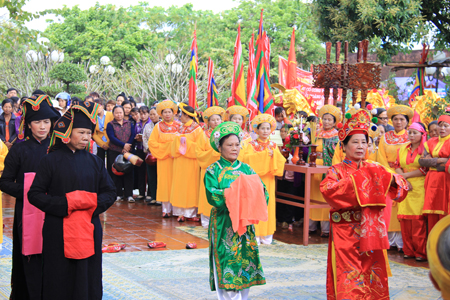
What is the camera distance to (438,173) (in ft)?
22.5

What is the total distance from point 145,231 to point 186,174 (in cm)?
145

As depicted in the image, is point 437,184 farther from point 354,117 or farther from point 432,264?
point 432,264

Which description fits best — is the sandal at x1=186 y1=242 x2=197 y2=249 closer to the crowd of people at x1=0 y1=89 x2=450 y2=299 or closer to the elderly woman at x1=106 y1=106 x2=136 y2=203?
the crowd of people at x1=0 y1=89 x2=450 y2=299

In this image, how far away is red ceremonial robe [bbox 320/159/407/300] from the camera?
425 cm

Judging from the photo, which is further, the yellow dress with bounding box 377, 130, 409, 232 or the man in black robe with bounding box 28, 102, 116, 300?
the yellow dress with bounding box 377, 130, 409, 232

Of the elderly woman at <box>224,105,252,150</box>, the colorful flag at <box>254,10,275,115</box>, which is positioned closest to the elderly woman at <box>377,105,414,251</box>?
the elderly woman at <box>224,105,252,150</box>

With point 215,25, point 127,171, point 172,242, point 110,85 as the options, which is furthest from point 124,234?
point 215,25

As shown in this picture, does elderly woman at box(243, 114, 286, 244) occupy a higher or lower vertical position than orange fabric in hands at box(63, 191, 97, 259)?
higher

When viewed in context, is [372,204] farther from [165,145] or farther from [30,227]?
[165,145]

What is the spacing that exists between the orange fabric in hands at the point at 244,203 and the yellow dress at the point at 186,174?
4.73m

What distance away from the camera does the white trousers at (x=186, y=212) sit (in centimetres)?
929

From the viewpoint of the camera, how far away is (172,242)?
24.9ft

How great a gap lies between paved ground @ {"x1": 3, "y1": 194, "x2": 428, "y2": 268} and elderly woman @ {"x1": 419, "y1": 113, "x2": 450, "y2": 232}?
75 centimetres

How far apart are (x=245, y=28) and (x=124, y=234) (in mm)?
29179
